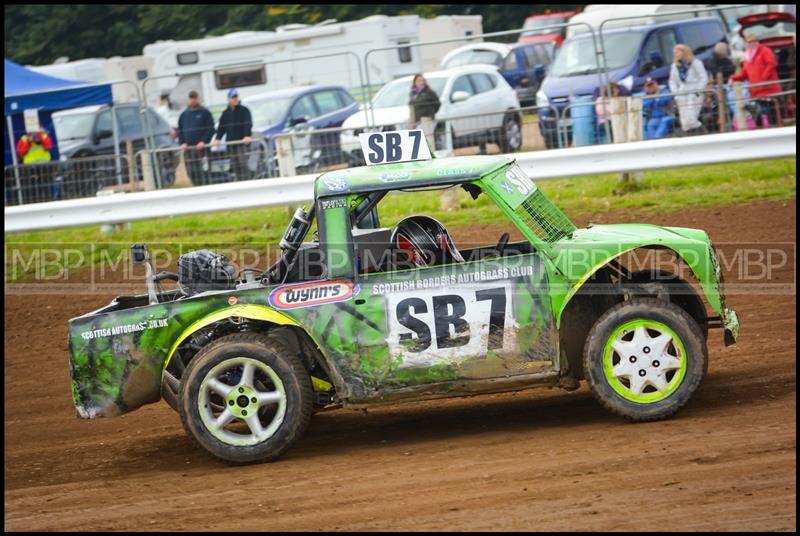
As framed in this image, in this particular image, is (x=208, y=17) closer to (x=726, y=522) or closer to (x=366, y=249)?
(x=366, y=249)

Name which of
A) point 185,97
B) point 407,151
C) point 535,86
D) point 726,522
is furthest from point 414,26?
point 726,522

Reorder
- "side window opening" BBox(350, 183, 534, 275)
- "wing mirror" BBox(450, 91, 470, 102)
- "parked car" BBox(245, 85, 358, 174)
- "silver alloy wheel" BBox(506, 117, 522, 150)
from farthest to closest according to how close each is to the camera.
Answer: "parked car" BBox(245, 85, 358, 174) < "wing mirror" BBox(450, 91, 470, 102) < "silver alloy wheel" BBox(506, 117, 522, 150) < "side window opening" BBox(350, 183, 534, 275)

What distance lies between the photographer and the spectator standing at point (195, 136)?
50.7 ft

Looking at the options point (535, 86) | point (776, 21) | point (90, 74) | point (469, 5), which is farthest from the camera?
point (469, 5)

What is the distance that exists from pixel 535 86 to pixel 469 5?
1732 cm

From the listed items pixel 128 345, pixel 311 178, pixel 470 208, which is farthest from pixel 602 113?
pixel 128 345

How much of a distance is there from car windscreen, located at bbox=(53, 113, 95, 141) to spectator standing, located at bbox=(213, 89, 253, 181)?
893cm

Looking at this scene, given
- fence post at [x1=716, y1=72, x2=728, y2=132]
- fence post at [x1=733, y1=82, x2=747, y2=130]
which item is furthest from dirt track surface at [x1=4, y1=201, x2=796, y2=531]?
fence post at [x1=733, y1=82, x2=747, y2=130]

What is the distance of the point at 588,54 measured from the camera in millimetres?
19266

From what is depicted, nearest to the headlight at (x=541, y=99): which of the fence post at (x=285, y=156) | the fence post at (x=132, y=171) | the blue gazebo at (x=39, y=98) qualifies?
the fence post at (x=285, y=156)

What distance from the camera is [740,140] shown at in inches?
525

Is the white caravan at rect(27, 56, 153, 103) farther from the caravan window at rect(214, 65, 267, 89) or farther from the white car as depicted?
the white car

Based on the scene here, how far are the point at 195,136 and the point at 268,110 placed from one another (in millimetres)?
5751

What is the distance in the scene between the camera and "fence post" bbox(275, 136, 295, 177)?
49.9ft
